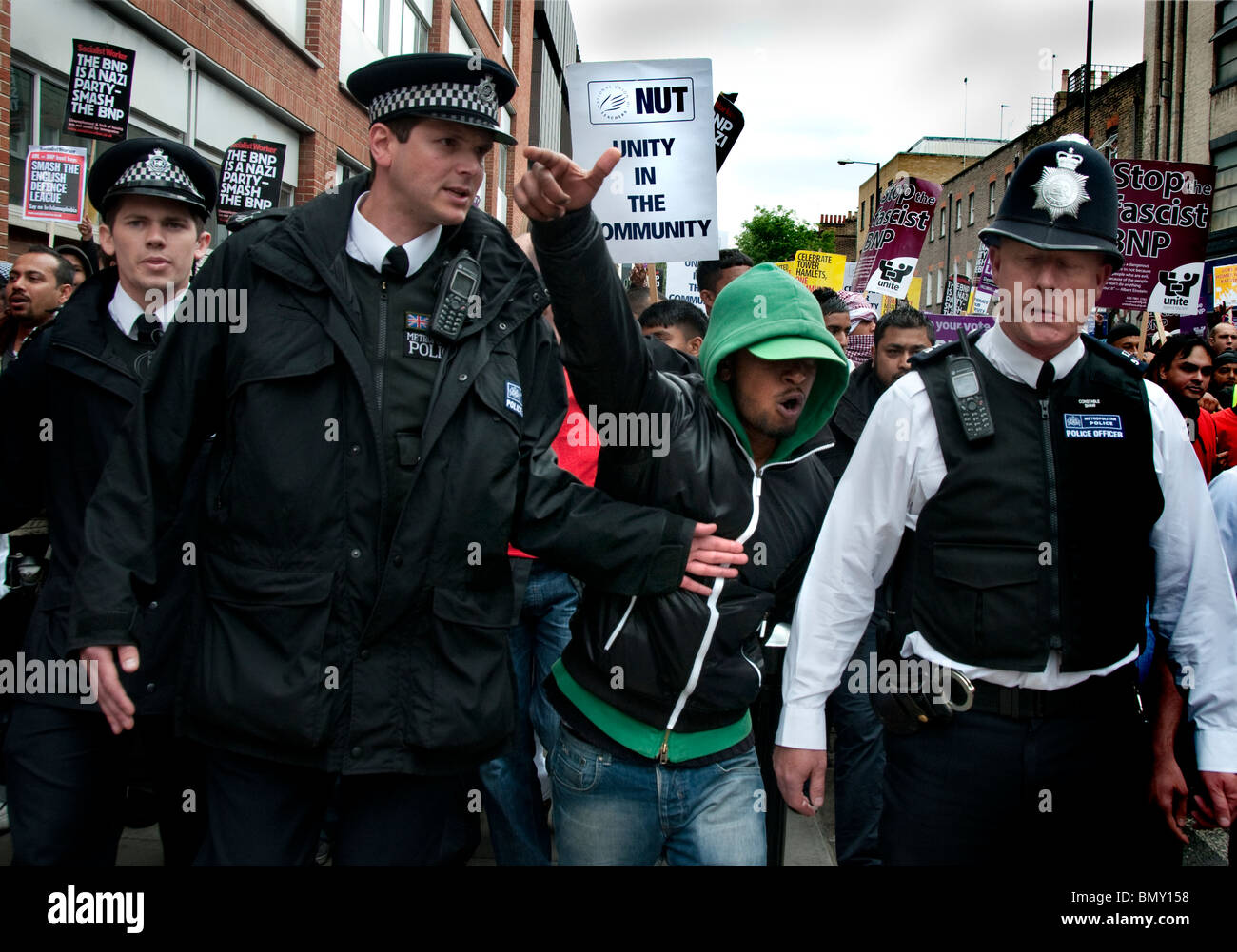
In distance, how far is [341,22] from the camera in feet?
49.2

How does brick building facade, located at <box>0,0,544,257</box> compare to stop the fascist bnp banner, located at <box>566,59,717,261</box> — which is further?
brick building facade, located at <box>0,0,544,257</box>

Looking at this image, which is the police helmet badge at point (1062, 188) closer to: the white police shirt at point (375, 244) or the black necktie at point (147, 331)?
the white police shirt at point (375, 244)

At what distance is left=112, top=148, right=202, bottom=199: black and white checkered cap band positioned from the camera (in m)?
3.17

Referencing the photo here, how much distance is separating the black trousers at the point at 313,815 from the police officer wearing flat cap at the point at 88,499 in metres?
0.57

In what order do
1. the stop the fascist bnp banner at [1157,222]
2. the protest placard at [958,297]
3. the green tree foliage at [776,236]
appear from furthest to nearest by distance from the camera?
1. the green tree foliage at [776,236]
2. the protest placard at [958,297]
3. the stop the fascist bnp banner at [1157,222]

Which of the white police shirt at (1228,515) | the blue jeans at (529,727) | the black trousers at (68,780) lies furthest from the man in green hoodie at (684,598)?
the white police shirt at (1228,515)

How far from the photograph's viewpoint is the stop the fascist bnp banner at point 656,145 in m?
4.74

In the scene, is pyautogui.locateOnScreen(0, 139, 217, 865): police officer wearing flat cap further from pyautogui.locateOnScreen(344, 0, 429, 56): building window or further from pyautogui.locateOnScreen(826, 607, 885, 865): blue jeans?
pyautogui.locateOnScreen(344, 0, 429, 56): building window

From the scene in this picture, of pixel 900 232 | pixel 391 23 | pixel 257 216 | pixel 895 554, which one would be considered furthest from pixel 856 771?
pixel 391 23

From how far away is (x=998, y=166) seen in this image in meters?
43.3

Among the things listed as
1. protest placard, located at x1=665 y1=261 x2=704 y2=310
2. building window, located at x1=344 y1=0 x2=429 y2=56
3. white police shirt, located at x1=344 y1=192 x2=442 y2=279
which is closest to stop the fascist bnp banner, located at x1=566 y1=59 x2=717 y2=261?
white police shirt, located at x1=344 y1=192 x2=442 y2=279

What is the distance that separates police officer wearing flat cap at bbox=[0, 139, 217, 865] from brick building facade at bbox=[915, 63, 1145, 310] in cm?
1786

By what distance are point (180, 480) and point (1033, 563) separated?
1915 mm
